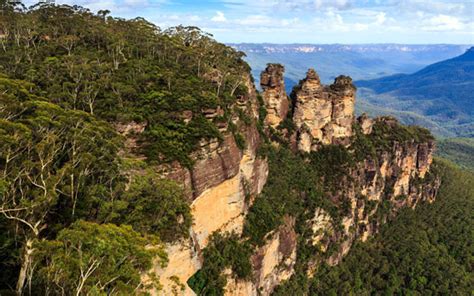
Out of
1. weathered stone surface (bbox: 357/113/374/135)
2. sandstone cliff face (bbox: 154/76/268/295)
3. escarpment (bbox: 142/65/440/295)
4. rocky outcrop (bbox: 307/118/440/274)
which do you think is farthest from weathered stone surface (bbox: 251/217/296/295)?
weathered stone surface (bbox: 357/113/374/135)

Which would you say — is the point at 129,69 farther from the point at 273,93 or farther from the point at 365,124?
the point at 365,124

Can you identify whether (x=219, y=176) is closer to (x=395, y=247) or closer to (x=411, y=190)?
(x=395, y=247)

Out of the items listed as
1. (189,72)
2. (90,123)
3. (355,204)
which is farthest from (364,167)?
(90,123)

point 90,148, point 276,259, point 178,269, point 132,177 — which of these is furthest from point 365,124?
point 90,148

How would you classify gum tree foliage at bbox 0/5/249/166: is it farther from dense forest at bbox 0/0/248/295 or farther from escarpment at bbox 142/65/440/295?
escarpment at bbox 142/65/440/295

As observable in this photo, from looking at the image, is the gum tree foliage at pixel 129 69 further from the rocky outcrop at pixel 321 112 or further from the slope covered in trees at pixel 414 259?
the slope covered in trees at pixel 414 259

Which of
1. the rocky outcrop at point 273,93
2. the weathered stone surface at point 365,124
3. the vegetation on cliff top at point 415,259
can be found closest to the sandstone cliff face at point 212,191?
the rocky outcrop at point 273,93
